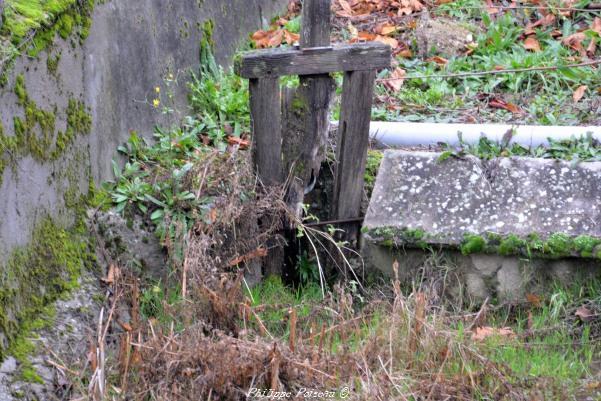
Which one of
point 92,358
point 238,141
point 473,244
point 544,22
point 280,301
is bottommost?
point 280,301

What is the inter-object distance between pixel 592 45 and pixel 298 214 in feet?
10.1

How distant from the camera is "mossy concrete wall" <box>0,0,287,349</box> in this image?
13.0 ft

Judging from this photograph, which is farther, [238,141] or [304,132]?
[238,141]

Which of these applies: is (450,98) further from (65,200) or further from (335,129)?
(65,200)

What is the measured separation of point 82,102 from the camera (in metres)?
4.66

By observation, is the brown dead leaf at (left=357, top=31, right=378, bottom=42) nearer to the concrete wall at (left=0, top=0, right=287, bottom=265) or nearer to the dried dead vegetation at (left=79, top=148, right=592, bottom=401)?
the concrete wall at (left=0, top=0, right=287, bottom=265)

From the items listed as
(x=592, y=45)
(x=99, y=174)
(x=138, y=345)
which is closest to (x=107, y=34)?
(x=99, y=174)

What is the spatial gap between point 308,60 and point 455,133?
1330mm

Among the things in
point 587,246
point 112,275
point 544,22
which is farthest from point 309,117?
point 544,22

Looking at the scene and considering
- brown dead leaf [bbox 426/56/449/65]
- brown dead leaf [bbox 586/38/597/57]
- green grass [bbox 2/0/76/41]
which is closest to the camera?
green grass [bbox 2/0/76/41]

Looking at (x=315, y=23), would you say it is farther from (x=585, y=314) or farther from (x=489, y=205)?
(x=585, y=314)

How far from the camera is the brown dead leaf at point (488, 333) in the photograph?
13.8 feet

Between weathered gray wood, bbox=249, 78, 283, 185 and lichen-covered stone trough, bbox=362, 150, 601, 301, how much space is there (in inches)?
23.9

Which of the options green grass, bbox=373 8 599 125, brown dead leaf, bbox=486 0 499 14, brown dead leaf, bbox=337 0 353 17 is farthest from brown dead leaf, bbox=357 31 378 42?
brown dead leaf, bbox=486 0 499 14
